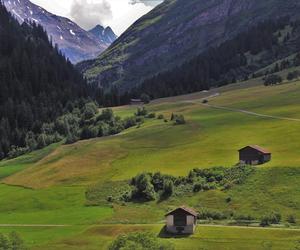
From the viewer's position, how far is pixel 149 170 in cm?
14238

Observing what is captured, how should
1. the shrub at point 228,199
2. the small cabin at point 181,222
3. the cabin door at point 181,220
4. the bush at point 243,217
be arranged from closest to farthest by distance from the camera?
the cabin door at point 181,220, the small cabin at point 181,222, the bush at point 243,217, the shrub at point 228,199

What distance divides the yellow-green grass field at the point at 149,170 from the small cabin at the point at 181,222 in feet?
6.26

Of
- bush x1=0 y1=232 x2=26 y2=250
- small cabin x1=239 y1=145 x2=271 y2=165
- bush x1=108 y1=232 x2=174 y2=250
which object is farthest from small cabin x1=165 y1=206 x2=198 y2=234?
small cabin x1=239 y1=145 x2=271 y2=165

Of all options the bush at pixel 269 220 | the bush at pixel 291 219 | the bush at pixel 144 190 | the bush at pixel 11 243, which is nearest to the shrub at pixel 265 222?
the bush at pixel 269 220

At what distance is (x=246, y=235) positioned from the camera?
9281 centimetres

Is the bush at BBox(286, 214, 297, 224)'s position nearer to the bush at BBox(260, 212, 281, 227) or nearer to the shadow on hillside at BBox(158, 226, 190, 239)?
the bush at BBox(260, 212, 281, 227)

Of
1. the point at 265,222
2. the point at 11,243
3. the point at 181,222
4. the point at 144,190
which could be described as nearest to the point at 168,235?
the point at 181,222

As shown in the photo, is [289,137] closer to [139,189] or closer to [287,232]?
[139,189]

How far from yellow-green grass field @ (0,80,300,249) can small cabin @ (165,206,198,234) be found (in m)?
1.91

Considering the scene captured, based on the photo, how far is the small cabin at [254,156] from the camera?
136 meters

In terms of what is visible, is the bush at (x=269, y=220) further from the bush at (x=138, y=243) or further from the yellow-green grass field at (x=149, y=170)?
the bush at (x=138, y=243)

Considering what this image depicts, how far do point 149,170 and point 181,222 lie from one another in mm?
43890

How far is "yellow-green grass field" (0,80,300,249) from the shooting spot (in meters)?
95.4

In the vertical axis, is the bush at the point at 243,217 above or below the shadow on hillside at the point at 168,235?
above
